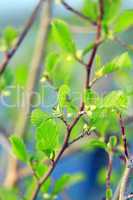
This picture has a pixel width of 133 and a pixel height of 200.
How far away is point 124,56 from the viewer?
647 mm

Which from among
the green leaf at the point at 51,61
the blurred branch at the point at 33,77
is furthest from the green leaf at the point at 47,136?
the blurred branch at the point at 33,77

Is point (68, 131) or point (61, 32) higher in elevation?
point (61, 32)

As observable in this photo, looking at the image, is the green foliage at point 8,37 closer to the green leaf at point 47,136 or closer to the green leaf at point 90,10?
the green leaf at point 90,10

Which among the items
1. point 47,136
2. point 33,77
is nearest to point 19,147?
point 47,136

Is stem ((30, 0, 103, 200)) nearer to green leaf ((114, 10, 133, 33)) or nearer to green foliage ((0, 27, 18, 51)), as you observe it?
green leaf ((114, 10, 133, 33))

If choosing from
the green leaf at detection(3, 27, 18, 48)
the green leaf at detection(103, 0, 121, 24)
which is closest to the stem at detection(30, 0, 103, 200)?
the green leaf at detection(103, 0, 121, 24)

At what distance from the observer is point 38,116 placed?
57 centimetres

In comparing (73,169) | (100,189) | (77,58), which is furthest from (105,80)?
(73,169)

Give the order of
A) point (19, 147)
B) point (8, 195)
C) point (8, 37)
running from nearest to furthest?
1. point (19, 147)
2. point (8, 195)
3. point (8, 37)

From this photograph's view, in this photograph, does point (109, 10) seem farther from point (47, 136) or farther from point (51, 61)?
point (47, 136)

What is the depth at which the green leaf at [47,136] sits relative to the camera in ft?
1.92

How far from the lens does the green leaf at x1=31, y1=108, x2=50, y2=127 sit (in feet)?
1.86

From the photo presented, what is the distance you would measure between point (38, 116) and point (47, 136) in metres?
0.04

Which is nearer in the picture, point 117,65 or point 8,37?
point 117,65
